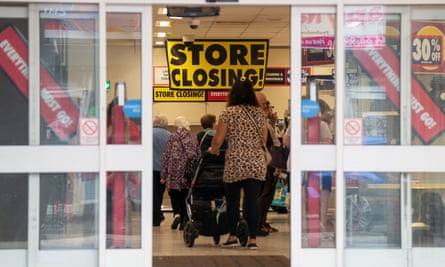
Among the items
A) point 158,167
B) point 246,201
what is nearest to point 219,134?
point 246,201

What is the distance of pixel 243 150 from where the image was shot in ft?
26.9

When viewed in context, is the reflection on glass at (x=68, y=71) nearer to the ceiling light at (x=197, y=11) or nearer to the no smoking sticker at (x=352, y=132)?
the ceiling light at (x=197, y=11)

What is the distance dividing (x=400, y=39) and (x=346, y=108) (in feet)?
2.45

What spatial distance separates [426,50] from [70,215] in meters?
3.27

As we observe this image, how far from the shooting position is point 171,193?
11.1 metres

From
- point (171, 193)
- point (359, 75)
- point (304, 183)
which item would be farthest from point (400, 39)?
point (171, 193)

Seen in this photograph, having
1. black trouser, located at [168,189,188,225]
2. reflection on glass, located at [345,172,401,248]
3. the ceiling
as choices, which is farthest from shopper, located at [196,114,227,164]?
reflection on glass, located at [345,172,401,248]

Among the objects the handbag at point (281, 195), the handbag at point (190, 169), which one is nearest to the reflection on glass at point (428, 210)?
the handbag at point (190, 169)

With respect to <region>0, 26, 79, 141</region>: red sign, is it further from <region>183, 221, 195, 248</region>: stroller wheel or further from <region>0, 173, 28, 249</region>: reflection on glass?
<region>183, 221, 195, 248</region>: stroller wheel

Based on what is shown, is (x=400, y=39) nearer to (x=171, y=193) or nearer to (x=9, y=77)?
(x=9, y=77)

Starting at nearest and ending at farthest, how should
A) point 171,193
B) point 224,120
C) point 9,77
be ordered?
point 9,77
point 224,120
point 171,193

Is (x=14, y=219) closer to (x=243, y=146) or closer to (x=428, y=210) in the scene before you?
(x=243, y=146)

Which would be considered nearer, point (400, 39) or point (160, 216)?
point (400, 39)

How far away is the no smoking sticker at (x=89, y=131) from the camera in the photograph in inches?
259
